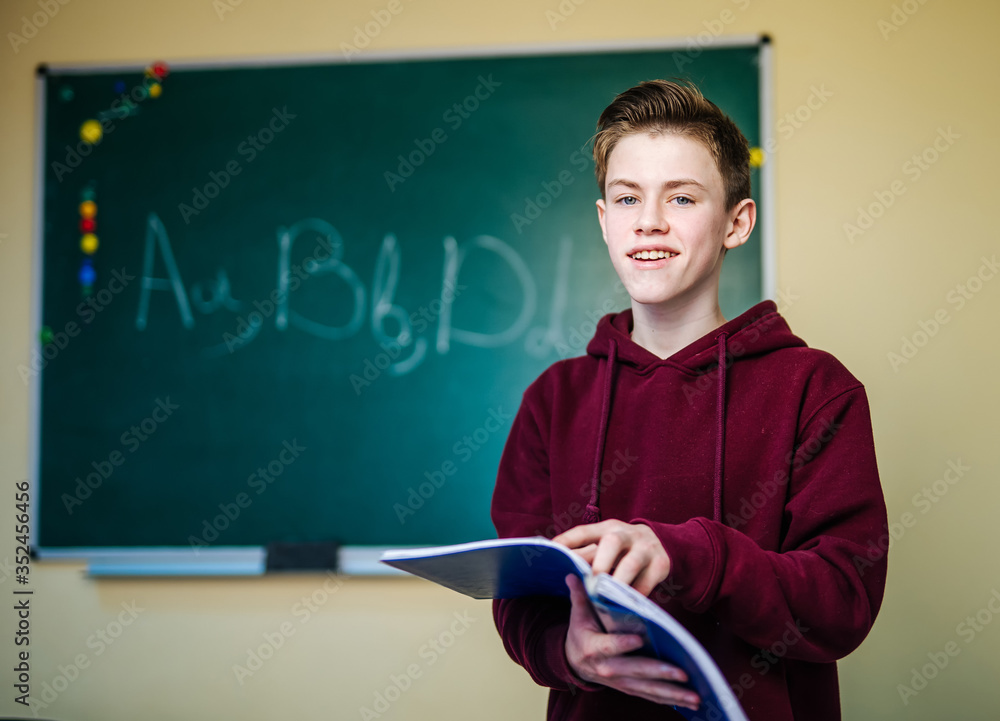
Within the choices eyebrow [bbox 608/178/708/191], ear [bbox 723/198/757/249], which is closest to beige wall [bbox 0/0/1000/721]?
ear [bbox 723/198/757/249]

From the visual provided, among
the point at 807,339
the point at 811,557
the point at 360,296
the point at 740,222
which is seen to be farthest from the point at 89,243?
the point at 811,557

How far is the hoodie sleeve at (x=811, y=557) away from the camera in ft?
2.60

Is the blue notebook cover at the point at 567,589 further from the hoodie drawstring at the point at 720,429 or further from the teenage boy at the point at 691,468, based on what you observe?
the hoodie drawstring at the point at 720,429

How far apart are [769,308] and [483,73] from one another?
4.31 feet

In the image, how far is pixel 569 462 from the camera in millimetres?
1110

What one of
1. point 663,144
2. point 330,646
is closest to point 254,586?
→ point 330,646

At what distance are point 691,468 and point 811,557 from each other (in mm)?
209

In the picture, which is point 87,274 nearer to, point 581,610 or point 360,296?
point 360,296

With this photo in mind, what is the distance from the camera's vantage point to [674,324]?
3.66 ft

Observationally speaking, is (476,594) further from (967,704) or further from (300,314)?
(967,704)

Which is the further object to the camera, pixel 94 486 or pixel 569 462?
pixel 94 486

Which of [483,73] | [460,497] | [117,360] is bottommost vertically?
[460,497]

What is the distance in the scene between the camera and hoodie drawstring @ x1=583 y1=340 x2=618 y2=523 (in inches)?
41.1

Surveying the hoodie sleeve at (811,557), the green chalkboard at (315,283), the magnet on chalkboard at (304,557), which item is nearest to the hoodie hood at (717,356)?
the hoodie sleeve at (811,557)
